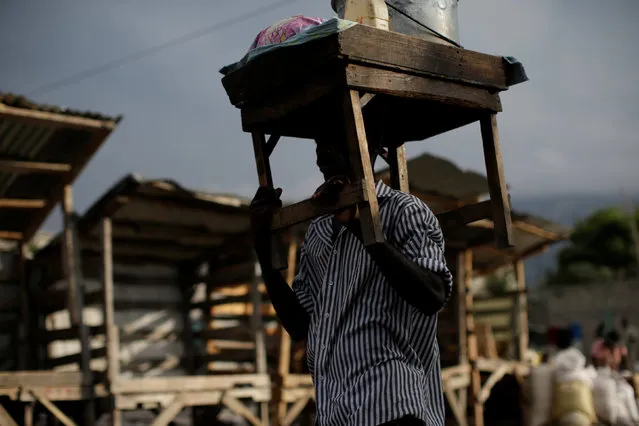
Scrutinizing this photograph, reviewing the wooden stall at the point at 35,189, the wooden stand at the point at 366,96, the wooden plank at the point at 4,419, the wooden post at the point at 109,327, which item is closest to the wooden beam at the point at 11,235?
the wooden stall at the point at 35,189

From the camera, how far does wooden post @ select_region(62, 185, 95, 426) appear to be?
7.81 metres

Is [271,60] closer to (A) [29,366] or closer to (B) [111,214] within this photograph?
(B) [111,214]

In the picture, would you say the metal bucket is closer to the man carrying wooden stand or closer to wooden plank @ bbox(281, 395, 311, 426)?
the man carrying wooden stand

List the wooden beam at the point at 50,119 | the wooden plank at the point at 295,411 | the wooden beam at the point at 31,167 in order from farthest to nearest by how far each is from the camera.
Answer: the wooden plank at the point at 295,411, the wooden beam at the point at 31,167, the wooden beam at the point at 50,119

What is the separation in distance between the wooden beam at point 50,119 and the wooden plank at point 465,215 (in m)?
5.21

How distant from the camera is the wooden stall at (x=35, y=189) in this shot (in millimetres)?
7234

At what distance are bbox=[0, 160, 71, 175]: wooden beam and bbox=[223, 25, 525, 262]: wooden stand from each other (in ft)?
17.8

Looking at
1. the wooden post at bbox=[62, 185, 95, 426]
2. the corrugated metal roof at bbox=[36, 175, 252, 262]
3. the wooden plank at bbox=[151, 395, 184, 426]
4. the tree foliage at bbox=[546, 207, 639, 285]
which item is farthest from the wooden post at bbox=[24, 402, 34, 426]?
the tree foliage at bbox=[546, 207, 639, 285]

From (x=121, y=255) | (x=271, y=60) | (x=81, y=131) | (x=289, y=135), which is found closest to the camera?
(x=271, y=60)

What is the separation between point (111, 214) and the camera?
816 cm

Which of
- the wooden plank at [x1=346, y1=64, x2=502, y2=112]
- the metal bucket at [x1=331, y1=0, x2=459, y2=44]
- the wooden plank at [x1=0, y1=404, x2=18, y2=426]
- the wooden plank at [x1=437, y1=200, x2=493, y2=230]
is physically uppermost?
the metal bucket at [x1=331, y1=0, x2=459, y2=44]

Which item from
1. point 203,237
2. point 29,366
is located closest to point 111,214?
point 203,237

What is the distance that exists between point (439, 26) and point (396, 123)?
414 mm

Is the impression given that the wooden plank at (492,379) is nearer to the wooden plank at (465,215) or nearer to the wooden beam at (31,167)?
the wooden beam at (31,167)
